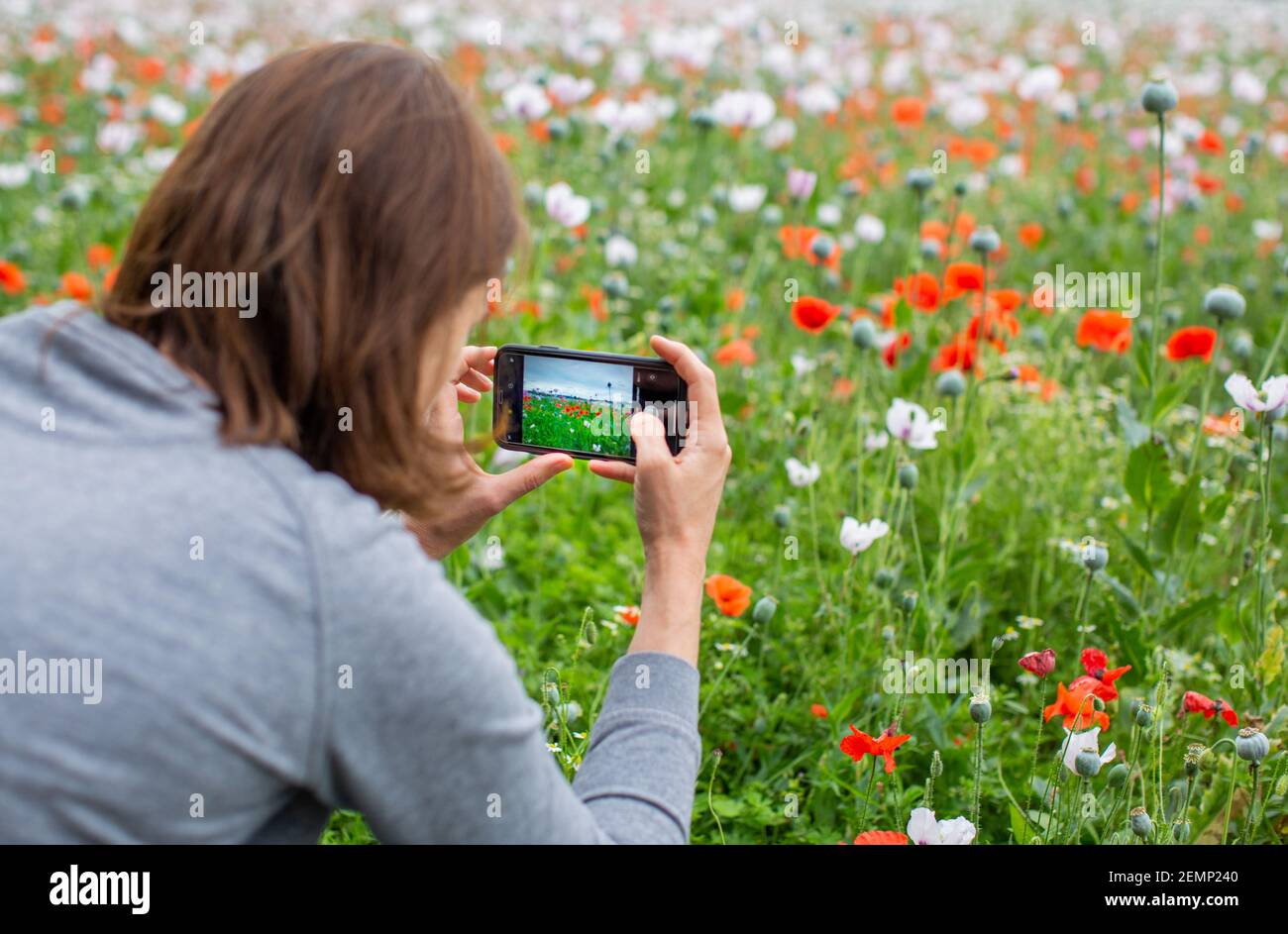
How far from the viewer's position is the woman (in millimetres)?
756

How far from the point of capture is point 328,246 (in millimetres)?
851

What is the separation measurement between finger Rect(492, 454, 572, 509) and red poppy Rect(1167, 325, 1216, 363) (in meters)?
1.26

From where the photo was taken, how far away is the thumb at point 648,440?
1.11m

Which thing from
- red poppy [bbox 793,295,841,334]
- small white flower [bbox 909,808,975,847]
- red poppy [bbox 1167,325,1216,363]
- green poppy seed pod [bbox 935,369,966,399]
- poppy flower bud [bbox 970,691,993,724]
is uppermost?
red poppy [bbox 793,295,841,334]

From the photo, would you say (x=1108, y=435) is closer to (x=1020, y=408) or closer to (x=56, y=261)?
(x=1020, y=408)

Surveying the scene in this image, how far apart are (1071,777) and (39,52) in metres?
4.48

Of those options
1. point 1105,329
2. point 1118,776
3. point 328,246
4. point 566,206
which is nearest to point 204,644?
point 328,246

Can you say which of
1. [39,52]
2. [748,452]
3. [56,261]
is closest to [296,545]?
[748,452]

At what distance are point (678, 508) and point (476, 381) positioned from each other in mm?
364

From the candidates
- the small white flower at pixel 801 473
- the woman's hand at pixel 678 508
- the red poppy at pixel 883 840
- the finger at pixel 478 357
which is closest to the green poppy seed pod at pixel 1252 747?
the red poppy at pixel 883 840

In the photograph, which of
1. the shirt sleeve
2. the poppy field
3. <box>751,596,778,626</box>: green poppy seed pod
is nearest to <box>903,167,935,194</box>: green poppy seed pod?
the poppy field

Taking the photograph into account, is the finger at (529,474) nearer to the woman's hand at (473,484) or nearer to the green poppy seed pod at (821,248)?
the woman's hand at (473,484)

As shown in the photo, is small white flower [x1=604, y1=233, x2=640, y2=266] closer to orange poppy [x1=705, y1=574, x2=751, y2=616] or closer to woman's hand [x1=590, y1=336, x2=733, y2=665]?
orange poppy [x1=705, y1=574, x2=751, y2=616]

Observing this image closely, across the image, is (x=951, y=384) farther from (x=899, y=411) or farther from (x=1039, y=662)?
(x=1039, y=662)
